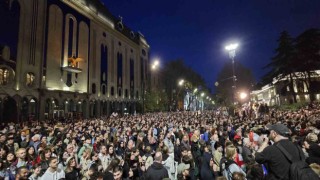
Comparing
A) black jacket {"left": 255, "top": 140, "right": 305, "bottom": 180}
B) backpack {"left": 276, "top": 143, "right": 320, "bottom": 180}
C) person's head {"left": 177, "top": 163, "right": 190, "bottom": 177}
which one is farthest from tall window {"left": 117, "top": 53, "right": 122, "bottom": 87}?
backpack {"left": 276, "top": 143, "right": 320, "bottom": 180}

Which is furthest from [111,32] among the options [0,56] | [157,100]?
[0,56]

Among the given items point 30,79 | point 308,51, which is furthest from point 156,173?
point 308,51

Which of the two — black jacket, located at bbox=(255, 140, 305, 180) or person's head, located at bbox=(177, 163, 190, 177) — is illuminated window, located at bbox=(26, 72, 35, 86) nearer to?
person's head, located at bbox=(177, 163, 190, 177)

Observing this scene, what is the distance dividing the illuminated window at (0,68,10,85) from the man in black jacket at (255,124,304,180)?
28.2 m

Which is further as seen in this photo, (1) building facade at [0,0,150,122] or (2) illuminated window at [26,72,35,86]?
(2) illuminated window at [26,72,35,86]

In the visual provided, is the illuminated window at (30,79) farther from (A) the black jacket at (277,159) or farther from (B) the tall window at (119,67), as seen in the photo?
(A) the black jacket at (277,159)

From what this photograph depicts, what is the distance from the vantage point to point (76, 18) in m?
36.7

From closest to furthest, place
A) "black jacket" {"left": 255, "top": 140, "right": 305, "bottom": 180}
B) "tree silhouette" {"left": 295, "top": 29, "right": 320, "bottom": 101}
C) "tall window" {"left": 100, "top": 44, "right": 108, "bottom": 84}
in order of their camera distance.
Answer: "black jacket" {"left": 255, "top": 140, "right": 305, "bottom": 180} < "tree silhouette" {"left": 295, "top": 29, "right": 320, "bottom": 101} < "tall window" {"left": 100, "top": 44, "right": 108, "bottom": 84}

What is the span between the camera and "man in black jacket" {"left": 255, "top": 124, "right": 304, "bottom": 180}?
11.9 feet

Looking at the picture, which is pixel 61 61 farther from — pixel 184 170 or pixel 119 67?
pixel 184 170

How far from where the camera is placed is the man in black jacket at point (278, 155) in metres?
3.62

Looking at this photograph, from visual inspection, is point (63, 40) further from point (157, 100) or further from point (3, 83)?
point (157, 100)

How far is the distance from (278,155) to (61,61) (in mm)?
34717

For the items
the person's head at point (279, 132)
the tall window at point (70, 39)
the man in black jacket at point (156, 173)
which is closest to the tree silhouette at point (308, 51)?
the tall window at point (70, 39)
